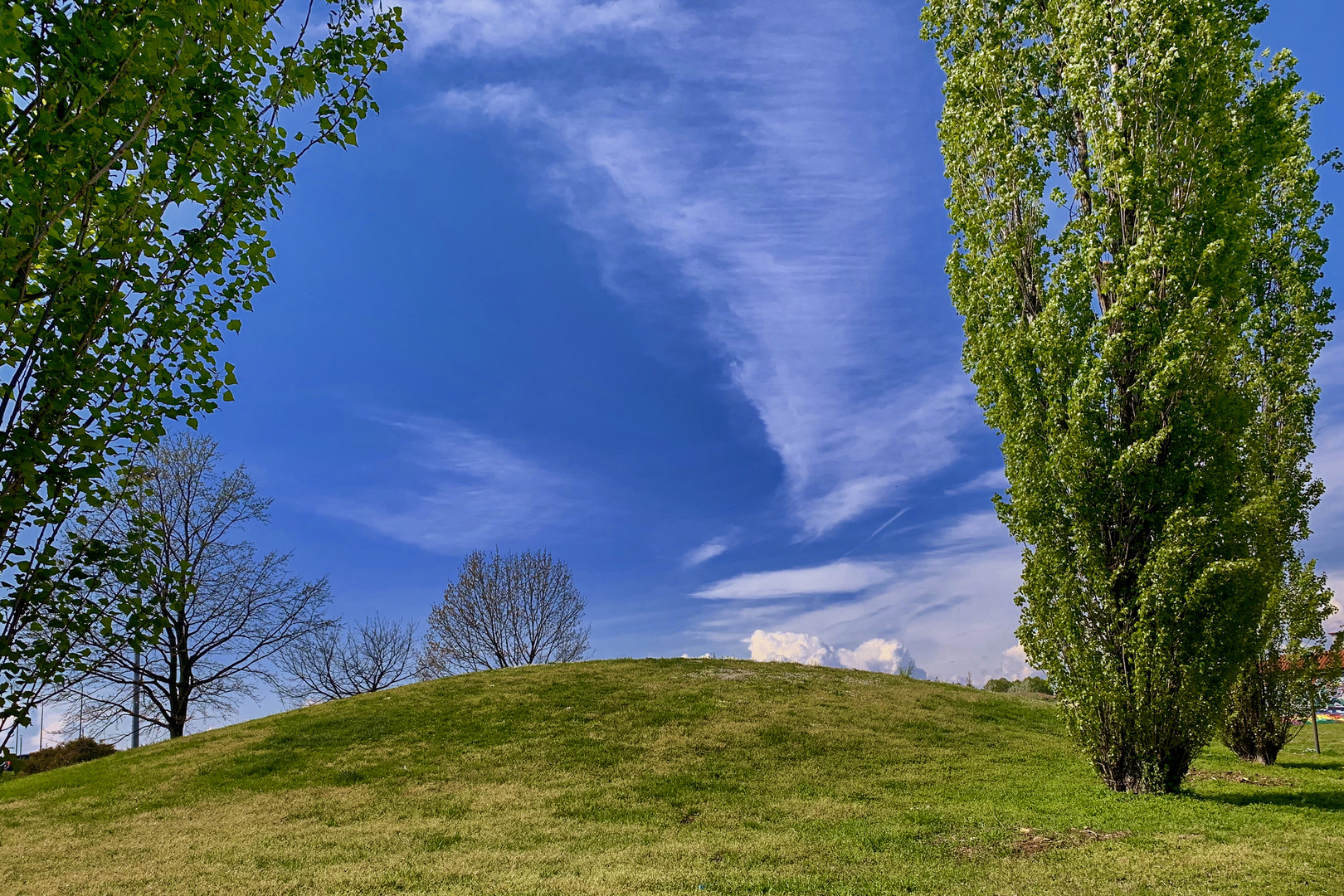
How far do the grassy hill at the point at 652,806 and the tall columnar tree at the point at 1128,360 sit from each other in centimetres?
205

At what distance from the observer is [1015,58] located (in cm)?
1396

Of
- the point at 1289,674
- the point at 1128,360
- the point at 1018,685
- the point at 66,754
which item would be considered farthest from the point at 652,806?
the point at 1018,685

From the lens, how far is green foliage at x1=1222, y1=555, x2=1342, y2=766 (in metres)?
17.6

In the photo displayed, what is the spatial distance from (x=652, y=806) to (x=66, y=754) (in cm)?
2424

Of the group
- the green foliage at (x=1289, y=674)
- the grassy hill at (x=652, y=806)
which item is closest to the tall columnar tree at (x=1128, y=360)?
the grassy hill at (x=652, y=806)

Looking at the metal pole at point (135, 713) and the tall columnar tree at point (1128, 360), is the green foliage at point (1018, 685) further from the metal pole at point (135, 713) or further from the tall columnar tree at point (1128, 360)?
the metal pole at point (135, 713)

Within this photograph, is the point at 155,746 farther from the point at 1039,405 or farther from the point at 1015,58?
the point at 1015,58

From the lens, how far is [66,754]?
24.2m

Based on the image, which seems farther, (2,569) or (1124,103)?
(1124,103)

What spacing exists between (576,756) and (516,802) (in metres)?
3.19

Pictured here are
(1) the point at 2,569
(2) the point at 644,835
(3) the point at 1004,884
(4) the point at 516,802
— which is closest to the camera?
(1) the point at 2,569

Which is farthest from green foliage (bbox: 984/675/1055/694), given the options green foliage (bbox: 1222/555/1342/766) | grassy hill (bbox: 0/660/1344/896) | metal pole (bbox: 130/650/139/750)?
metal pole (bbox: 130/650/139/750)

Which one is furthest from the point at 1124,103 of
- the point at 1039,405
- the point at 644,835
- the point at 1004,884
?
the point at 644,835

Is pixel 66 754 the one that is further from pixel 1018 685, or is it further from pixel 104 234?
pixel 1018 685
